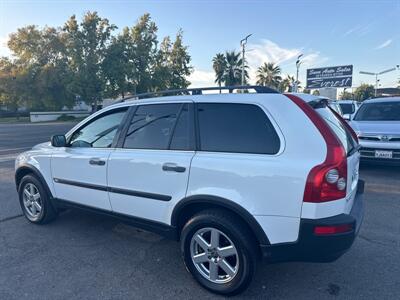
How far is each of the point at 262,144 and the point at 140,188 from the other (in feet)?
4.49

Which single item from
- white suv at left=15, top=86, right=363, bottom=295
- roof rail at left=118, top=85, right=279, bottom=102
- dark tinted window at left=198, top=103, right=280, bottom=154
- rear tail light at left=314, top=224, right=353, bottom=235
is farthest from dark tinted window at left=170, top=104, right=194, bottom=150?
rear tail light at left=314, top=224, right=353, bottom=235

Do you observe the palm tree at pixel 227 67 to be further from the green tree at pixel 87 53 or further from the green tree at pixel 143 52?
the green tree at pixel 87 53

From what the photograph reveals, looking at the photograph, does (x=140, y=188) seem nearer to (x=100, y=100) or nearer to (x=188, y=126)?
(x=188, y=126)

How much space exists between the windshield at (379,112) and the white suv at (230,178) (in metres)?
5.44

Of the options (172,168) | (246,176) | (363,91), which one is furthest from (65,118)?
(363,91)

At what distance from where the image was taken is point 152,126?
3260 mm

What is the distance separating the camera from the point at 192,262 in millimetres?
2934

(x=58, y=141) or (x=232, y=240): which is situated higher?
(x=58, y=141)

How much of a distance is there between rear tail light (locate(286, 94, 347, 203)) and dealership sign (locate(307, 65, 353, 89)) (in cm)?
3669

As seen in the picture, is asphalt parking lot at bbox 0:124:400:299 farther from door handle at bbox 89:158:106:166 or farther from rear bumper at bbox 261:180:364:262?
door handle at bbox 89:158:106:166

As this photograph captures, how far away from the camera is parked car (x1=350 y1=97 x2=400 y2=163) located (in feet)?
21.9

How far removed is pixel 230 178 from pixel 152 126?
3.70ft

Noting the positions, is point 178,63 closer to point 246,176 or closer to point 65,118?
point 65,118

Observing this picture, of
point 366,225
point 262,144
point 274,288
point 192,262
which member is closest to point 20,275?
point 192,262
